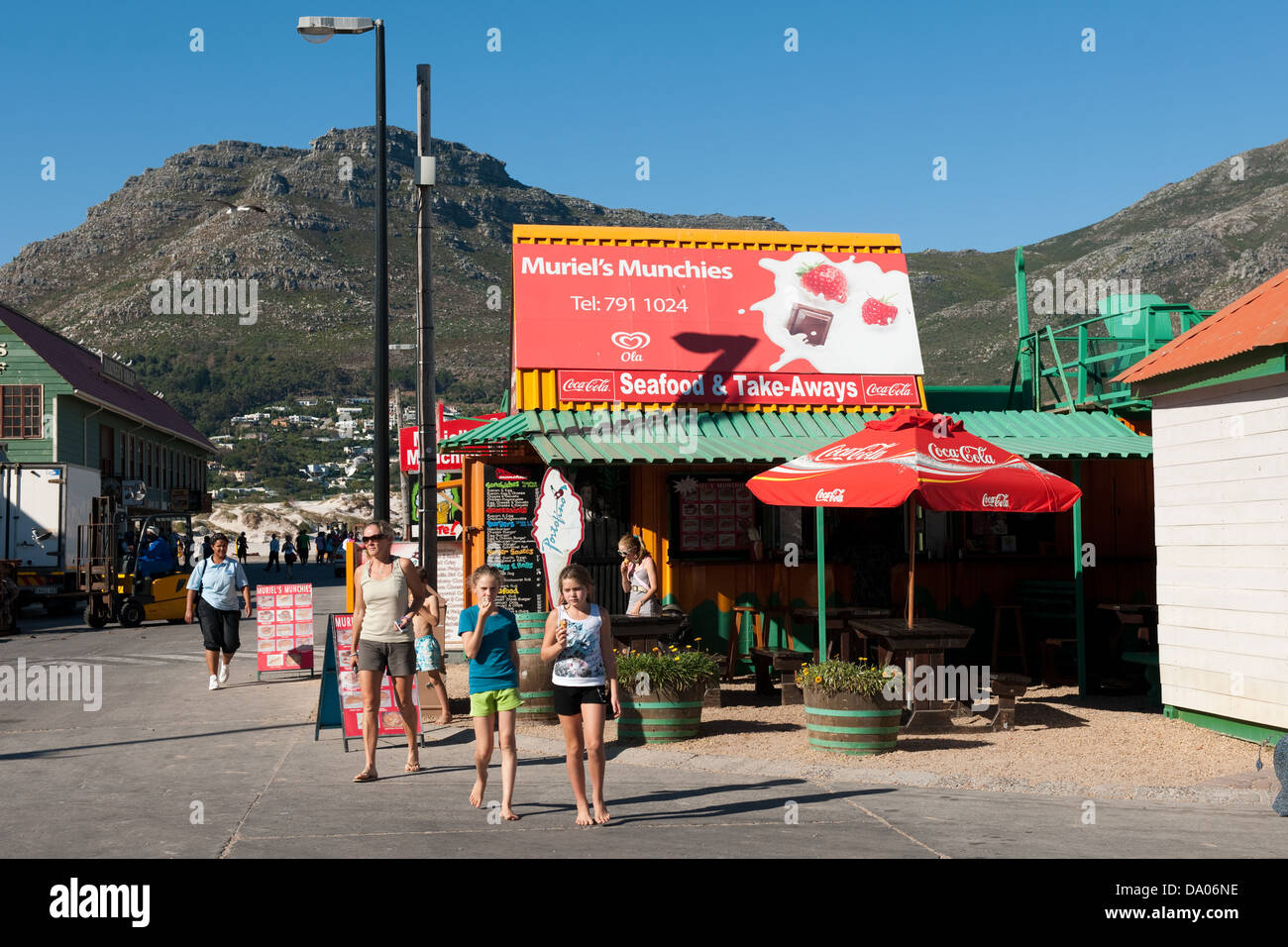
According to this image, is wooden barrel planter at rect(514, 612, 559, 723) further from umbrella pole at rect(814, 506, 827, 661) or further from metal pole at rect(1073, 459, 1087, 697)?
metal pole at rect(1073, 459, 1087, 697)

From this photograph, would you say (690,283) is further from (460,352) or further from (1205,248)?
(1205,248)

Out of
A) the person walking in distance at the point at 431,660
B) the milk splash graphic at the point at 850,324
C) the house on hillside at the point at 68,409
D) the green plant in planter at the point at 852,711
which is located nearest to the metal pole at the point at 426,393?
the person walking in distance at the point at 431,660

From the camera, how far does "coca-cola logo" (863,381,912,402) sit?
1562cm

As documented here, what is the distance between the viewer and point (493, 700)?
764cm

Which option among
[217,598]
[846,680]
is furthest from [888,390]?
[217,598]

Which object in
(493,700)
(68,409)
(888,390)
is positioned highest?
(68,409)

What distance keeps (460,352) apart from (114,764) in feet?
314

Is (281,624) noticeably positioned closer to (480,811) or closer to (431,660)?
(431,660)

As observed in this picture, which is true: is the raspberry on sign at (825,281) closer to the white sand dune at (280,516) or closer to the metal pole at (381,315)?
the metal pole at (381,315)

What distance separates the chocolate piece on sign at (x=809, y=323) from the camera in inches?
623

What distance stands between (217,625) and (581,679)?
27.7 ft

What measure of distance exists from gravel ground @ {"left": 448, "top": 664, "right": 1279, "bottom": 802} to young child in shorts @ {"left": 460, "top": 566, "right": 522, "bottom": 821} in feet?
7.20

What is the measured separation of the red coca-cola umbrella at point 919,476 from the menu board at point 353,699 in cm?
383

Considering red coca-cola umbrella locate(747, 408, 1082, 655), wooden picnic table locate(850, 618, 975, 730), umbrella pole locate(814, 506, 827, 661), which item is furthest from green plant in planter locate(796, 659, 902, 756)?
umbrella pole locate(814, 506, 827, 661)
